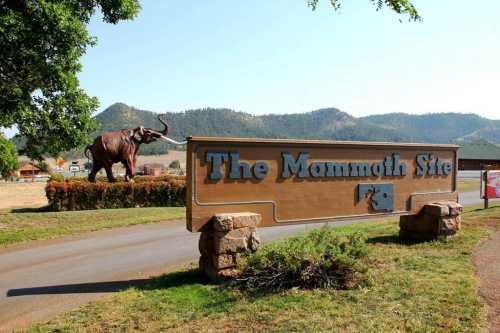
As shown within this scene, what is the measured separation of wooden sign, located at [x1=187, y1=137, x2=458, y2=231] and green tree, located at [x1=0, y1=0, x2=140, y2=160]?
7.19 meters

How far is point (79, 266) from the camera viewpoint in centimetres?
800

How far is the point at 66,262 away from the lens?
27.3ft

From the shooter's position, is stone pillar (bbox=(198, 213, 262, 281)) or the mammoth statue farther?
the mammoth statue

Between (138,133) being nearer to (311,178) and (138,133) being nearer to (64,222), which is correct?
(64,222)

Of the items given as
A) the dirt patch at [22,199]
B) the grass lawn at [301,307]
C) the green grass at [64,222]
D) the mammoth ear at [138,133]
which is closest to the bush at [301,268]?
the grass lawn at [301,307]

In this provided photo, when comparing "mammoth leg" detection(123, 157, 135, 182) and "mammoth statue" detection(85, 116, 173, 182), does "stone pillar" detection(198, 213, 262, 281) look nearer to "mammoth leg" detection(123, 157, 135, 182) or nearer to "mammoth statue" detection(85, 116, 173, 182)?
"mammoth statue" detection(85, 116, 173, 182)

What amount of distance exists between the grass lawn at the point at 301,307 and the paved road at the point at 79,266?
1.80ft

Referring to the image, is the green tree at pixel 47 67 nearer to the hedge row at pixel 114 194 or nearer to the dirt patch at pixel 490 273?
the hedge row at pixel 114 194

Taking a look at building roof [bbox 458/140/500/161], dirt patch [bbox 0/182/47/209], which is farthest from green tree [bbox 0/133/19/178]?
building roof [bbox 458/140/500/161]

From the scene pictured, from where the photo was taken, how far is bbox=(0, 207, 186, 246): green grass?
432 inches

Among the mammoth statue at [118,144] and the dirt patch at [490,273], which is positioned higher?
the mammoth statue at [118,144]

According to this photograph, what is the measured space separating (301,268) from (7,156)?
29.0 ft

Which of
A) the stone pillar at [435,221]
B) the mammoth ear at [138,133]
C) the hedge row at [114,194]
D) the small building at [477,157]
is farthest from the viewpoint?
the small building at [477,157]

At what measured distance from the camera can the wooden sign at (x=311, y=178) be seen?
6.63 metres
